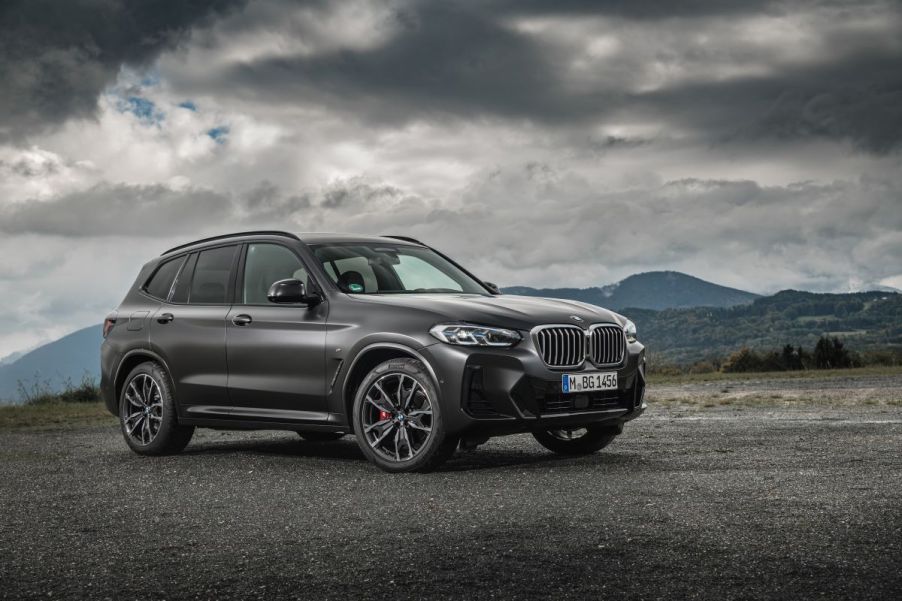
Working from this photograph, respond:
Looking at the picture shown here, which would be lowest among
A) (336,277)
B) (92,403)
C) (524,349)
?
(92,403)

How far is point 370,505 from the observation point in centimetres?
645

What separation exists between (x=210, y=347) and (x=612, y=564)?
5458 mm

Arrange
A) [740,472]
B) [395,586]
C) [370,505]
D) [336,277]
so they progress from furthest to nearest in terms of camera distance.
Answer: [336,277] → [740,472] → [370,505] → [395,586]

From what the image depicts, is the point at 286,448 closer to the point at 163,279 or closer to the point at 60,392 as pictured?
the point at 163,279

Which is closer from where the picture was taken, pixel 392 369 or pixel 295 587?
pixel 295 587

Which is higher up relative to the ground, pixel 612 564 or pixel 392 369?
pixel 392 369

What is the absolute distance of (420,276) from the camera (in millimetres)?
9297

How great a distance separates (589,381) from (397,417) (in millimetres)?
1478

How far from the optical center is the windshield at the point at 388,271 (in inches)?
347

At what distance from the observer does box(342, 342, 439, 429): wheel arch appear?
7795 millimetres

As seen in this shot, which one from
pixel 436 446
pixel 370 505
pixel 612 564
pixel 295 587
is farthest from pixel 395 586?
pixel 436 446

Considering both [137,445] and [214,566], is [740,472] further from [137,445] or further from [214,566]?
[137,445]

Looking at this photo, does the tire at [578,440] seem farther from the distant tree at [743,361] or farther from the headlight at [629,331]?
the distant tree at [743,361]

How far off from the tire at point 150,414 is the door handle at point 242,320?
3.66ft
